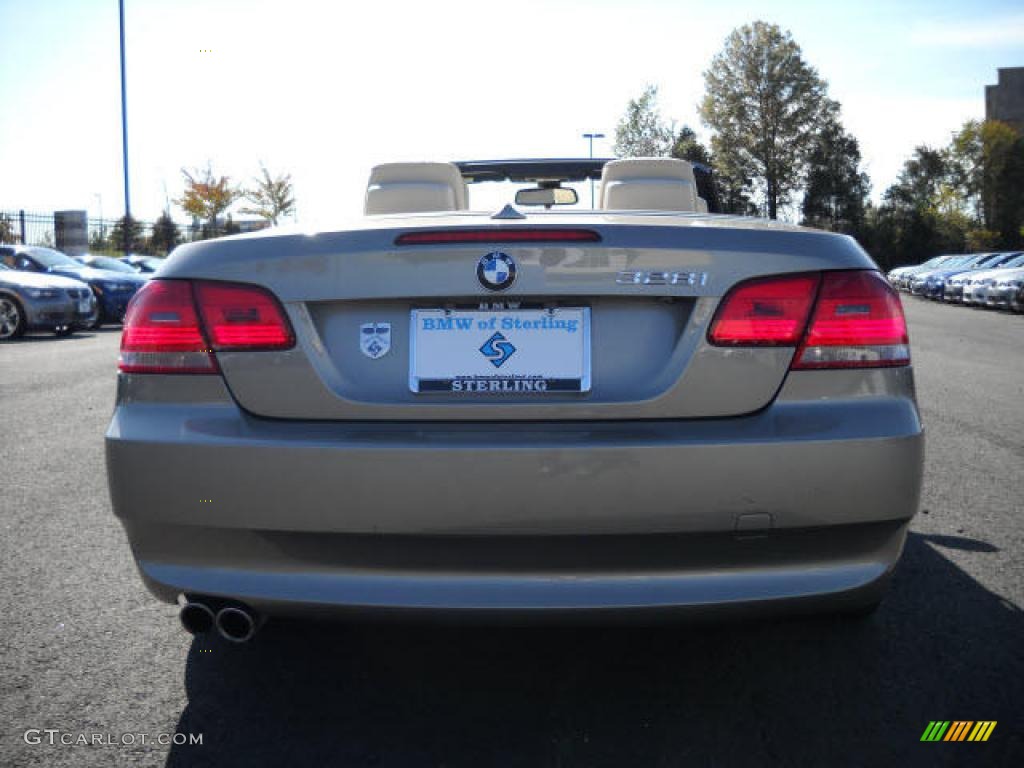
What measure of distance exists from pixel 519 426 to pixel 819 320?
74 centimetres

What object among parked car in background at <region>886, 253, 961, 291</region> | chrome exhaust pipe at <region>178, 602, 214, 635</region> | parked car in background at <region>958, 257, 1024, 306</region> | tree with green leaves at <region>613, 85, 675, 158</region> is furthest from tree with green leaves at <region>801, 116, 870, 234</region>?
chrome exhaust pipe at <region>178, 602, 214, 635</region>

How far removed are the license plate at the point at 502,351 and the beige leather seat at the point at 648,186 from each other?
166 centimetres

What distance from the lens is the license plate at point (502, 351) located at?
88.5 inches

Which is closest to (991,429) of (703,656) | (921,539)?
(921,539)

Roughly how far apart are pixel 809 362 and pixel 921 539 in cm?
208

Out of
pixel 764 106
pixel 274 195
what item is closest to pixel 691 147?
pixel 764 106

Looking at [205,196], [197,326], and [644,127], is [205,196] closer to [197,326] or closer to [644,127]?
[644,127]

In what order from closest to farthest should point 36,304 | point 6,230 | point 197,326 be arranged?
point 197,326, point 36,304, point 6,230

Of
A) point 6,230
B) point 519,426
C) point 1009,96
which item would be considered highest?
point 1009,96

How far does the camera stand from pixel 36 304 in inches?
586

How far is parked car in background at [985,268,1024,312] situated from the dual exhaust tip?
24091 millimetres

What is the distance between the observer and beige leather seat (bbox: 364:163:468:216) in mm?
3768

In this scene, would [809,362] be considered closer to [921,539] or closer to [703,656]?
[703,656]
